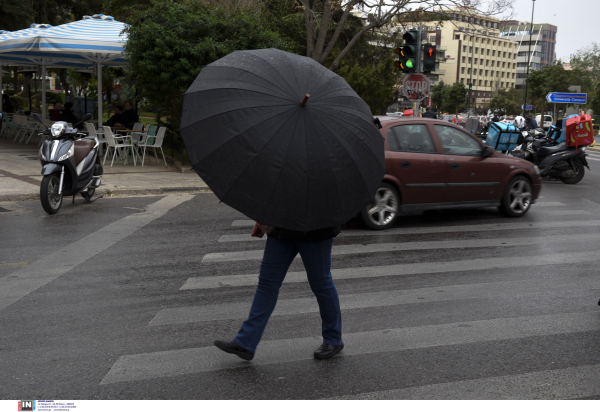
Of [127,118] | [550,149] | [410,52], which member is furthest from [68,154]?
[550,149]

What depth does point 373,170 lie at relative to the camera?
3.70 metres

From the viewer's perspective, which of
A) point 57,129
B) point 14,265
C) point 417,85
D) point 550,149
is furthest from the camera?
point 417,85

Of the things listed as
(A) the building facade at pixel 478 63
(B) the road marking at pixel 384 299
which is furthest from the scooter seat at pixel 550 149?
(A) the building facade at pixel 478 63

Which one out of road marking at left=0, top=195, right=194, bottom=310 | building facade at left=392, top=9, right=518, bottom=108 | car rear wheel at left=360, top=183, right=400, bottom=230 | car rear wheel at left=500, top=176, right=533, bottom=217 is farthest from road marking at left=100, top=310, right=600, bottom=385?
building facade at left=392, top=9, right=518, bottom=108

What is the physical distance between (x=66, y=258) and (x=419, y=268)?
3.89 m

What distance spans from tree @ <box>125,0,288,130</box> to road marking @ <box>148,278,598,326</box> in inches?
382

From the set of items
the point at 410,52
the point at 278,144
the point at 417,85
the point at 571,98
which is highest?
the point at 410,52

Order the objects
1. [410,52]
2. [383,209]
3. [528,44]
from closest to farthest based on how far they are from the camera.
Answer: [383,209], [410,52], [528,44]

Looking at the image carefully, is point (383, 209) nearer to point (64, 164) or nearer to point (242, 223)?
point (242, 223)

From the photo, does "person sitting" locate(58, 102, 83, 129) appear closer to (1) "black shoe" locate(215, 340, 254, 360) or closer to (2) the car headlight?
(2) the car headlight

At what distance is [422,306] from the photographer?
5305mm

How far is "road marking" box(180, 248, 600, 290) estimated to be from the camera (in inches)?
236

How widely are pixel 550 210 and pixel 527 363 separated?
24.1 ft

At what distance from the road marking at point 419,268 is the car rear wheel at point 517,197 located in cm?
242
